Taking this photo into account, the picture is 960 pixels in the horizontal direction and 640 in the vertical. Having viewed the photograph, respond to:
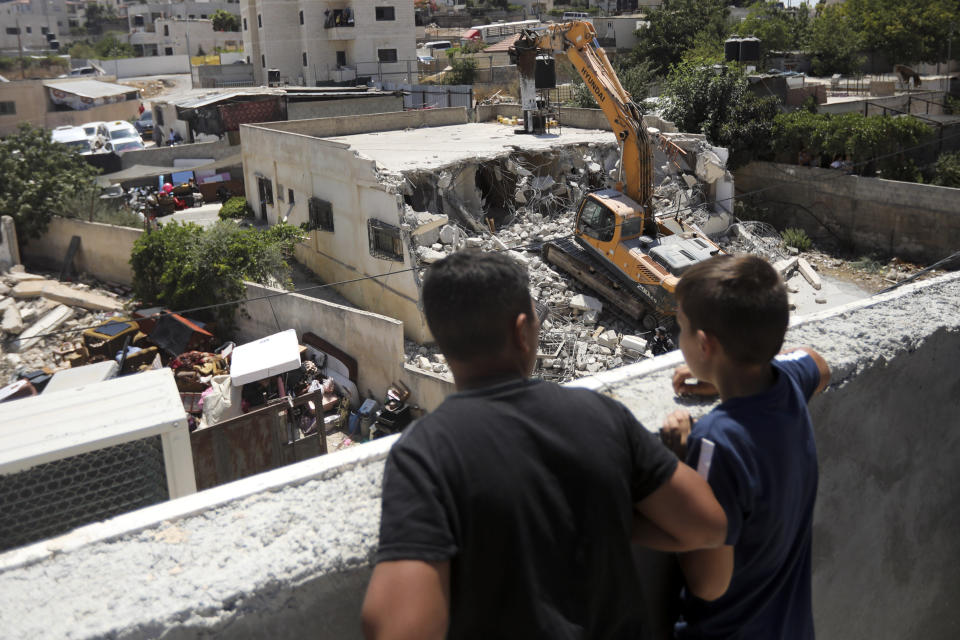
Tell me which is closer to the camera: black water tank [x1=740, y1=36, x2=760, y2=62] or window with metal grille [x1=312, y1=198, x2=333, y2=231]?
window with metal grille [x1=312, y1=198, x2=333, y2=231]

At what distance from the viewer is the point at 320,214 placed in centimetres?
1877

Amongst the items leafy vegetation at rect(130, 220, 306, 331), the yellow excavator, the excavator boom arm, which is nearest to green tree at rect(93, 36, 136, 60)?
leafy vegetation at rect(130, 220, 306, 331)

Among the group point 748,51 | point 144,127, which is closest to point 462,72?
point 144,127

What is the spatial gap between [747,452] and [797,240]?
66.3 feet

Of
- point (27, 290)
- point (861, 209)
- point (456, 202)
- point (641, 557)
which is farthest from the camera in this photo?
point (861, 209)

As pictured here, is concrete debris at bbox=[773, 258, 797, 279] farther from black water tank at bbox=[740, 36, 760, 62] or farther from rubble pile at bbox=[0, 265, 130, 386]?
rubble pile at bbox=[0, 265, 130, 386]

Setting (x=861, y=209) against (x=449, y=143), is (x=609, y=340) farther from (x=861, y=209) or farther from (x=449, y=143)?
(x=861, y=209)

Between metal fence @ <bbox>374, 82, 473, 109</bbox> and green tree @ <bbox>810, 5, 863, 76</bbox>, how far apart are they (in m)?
16.7

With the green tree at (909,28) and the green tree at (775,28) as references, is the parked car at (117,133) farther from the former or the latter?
the green tree at (909,28)

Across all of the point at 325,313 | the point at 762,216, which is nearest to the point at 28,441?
the point at 325,313

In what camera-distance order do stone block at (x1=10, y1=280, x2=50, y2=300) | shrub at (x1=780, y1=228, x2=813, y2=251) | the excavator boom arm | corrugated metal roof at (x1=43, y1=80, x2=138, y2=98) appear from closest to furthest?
the excavator boom arm → stone block at (x1=10, y1=280, x2=50, y2=300) → shrub at (x1=780, y1=228, x2=813, y2=251) → corrugated metal roof at (x1=43, y1=80, x2=138, y2=98)

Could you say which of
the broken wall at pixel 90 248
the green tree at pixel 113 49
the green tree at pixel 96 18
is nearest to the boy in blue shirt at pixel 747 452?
the broken wall at pixel 90 248

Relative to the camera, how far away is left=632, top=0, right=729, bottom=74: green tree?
39.8 m

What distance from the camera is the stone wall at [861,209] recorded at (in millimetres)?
19109
